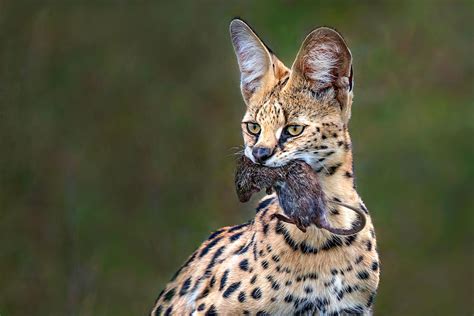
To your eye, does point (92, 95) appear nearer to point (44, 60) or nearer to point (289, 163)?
point (44, 60)

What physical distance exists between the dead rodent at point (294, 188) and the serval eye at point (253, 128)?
14cm

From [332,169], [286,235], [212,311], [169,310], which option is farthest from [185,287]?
[332,169]

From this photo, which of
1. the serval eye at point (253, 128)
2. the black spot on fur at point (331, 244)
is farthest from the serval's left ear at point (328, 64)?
the black spot on fur at point (331, 244)

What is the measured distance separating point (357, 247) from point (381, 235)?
272 inches

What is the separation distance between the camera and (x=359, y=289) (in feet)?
20.7

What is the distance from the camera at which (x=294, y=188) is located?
19.8ft

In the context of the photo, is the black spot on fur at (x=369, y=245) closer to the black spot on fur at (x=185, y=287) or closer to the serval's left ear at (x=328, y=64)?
the serval's left ear at (x=328, y=64)

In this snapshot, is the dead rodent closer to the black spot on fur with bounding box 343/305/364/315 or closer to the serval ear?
the black spot on fur with bounding box 343/305/364/315

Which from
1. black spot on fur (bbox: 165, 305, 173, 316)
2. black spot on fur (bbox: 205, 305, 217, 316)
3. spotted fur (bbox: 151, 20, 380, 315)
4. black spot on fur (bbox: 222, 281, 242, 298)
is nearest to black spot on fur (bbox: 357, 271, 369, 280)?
spotted fur (bbox: 151, 20, 380, 315)

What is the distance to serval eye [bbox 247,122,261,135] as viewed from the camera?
20.4 feet

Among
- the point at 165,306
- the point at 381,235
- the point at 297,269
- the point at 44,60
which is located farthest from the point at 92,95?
the point at 297,269

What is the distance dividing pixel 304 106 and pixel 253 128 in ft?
0.88

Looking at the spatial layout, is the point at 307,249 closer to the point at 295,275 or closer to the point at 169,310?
the point at 295,275

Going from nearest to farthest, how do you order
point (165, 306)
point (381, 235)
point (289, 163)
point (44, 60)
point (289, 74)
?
1. point (289, 163)
2. point (289, 74)
3. point (165, 306)
4. point (44, 60)
5. point (381, 235)
